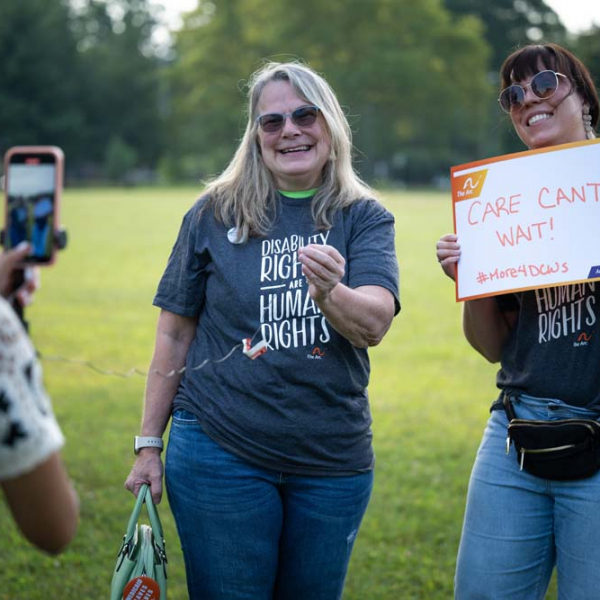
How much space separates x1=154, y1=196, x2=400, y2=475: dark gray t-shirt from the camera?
2.79 meters

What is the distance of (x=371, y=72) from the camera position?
68750mm

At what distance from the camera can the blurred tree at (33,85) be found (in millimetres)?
65125

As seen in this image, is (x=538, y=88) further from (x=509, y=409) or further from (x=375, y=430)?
(x=375, y=430)

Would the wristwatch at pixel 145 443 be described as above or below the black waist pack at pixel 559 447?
below

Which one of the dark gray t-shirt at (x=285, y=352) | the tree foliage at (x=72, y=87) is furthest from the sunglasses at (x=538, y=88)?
the tree foliage at (x=72, y=87)

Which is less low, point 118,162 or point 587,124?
point 118,162

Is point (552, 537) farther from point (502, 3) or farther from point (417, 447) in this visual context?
point (502, 3)

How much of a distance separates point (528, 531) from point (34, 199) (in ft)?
6.23

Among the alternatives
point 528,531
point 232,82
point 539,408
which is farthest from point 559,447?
point 232,82

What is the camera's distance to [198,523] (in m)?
2.85

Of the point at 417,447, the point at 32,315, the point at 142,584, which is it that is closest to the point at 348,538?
the point at 142,584

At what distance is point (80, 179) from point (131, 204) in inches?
1137

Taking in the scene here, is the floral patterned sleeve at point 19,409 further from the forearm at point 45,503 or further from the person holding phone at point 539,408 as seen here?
the person holding phone at point 539,408

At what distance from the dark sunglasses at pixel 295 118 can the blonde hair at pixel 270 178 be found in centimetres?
3
